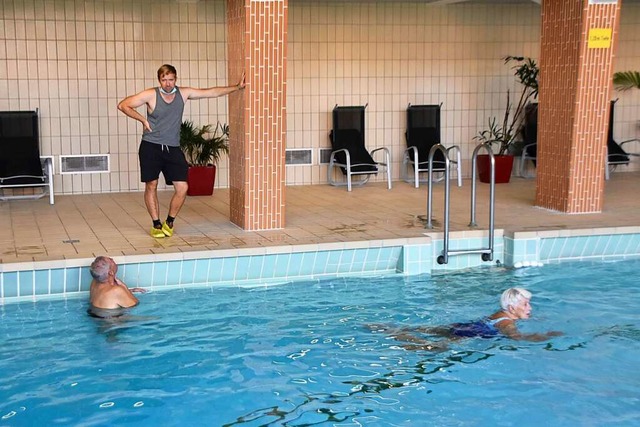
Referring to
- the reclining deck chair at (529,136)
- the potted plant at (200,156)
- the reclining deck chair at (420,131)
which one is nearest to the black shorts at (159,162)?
the potted plant at (200,156)

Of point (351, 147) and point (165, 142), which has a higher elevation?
point (165, 142)

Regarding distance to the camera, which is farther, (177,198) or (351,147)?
(351,147)

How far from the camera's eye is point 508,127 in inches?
494

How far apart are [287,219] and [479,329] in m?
3.29

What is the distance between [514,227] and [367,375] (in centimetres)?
354

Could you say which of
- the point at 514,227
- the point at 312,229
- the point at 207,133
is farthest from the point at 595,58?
the point at 207,133

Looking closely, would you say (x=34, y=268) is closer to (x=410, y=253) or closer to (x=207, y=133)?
(x=410, y=253)

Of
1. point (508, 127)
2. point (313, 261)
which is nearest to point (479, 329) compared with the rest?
point (313, 261)

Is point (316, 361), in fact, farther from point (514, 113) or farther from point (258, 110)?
point (514, 113)

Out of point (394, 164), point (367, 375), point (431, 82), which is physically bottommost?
point (367, 375)

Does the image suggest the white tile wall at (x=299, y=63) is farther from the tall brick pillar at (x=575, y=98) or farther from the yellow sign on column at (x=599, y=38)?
the yellow sign on column at (x=599, y=38)

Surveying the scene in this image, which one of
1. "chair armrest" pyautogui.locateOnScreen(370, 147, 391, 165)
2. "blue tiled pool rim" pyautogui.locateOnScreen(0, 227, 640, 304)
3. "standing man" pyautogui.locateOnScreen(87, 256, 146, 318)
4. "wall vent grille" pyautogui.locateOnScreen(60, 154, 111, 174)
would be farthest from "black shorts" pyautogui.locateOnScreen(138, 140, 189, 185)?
"chair armrest" pyautogui.locateOnScreen(370, 147, 391, 165)

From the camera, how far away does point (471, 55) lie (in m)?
12.2

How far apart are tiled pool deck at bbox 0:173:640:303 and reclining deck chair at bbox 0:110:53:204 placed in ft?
0.82
